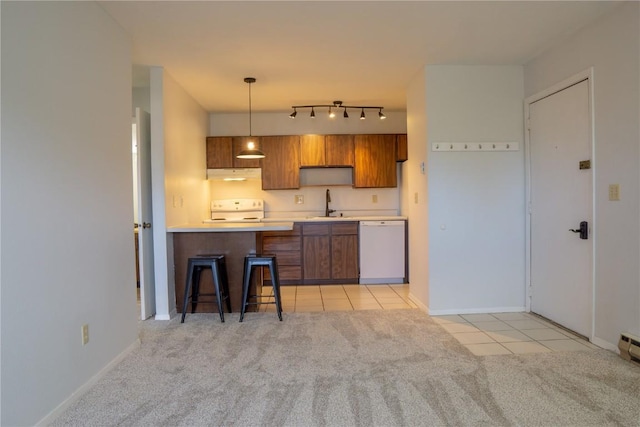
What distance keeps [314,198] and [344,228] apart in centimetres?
87

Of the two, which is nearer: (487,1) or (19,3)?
(19,3)

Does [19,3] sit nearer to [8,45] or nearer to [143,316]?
[8,45]

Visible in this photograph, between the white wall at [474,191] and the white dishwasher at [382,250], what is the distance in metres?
1.53

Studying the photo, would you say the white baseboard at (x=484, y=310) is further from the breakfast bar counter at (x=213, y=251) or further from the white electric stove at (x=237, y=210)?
the white electric stove at (x=237, y=210)

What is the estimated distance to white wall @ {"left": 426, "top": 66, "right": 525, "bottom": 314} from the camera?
3781mm

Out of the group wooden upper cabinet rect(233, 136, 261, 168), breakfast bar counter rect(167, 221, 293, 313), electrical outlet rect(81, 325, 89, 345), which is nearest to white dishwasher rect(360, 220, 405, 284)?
breakfast bar counter rect(167, 221, 293, 313)

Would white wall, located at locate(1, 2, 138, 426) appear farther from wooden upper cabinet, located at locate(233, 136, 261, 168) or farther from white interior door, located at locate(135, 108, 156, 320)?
wooden upper cabinet, located at locate(233, 136, 261, 168)

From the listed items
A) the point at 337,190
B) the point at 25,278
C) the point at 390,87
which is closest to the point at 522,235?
the point at 390,87

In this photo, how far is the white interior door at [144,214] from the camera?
3652mm

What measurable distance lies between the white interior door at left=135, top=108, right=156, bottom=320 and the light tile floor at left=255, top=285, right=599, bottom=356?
1.17 m

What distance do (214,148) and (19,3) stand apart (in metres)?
3.67

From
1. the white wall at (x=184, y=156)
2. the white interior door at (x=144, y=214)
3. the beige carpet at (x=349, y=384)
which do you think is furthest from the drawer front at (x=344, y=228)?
the white interior door at (x=144, y=214)

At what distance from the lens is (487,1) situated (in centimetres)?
258

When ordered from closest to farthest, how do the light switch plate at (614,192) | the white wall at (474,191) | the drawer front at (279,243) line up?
the light switch plate at (614,192), the white wall at (474,191), the drawer front at (279,243)
